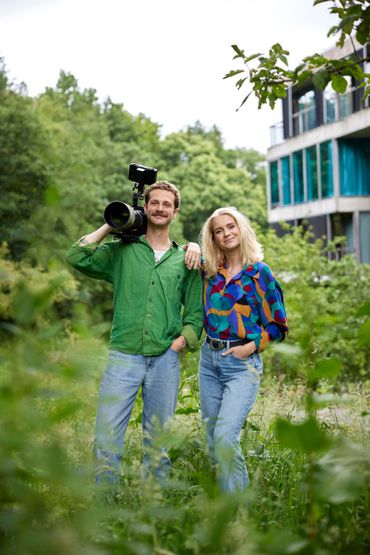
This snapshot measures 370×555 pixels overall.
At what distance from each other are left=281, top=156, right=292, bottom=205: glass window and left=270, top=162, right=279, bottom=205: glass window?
0.54 m

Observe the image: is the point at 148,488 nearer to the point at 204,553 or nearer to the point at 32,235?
the point at 204,553

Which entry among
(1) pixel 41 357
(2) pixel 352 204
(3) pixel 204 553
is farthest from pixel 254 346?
(2) pixel 352 204

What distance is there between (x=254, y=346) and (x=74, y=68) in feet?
146

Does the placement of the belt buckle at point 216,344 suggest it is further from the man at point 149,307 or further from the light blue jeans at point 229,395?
the man at point 149,307

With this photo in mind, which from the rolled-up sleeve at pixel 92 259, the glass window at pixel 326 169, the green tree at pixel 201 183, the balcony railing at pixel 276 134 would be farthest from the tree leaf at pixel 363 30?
the green tree at pixel 201 183

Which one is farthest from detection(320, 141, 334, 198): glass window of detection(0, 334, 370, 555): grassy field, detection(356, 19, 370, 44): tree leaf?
detection(0, 334, 370, 555): grassy field

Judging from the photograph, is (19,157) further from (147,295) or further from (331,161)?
(147,295)

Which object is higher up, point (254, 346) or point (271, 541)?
point (254, 346)

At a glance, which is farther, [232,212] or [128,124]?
[128,124]

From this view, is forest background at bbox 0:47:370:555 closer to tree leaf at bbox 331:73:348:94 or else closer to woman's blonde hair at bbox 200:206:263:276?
woman's blonde hair at bbox 200:206:263:276

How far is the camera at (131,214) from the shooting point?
4.36 meters

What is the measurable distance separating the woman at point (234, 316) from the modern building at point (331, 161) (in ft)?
65.5

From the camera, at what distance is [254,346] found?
4.18 meters

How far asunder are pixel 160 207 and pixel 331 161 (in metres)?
21.8
